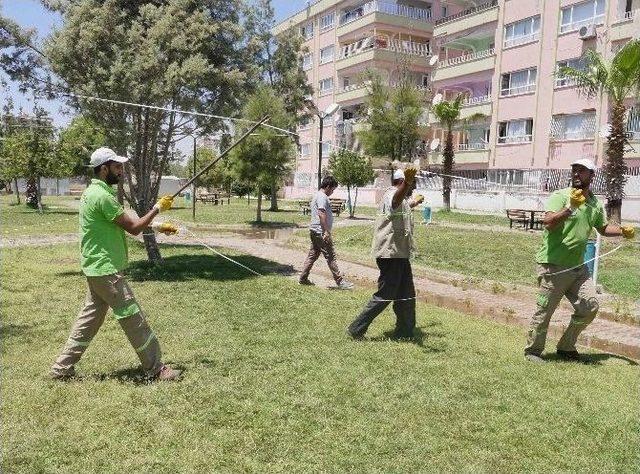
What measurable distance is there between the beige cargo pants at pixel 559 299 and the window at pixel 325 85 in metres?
43.3

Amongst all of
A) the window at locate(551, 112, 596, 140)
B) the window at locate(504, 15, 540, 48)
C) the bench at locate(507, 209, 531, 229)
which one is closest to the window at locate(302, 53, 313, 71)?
the window at locate(504, 15, 540, 48)

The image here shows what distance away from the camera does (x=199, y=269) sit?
36.9 ft

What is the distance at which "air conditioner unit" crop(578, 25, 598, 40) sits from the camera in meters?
27.4

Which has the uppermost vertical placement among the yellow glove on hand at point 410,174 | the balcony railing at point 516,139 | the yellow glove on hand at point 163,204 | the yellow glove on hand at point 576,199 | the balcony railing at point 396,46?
the balcony railing at point 396,46

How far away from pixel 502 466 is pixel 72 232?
17730 mm

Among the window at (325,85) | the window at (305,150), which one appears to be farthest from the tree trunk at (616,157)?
the window at (305,150)

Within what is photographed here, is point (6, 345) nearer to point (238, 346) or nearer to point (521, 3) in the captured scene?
point (238, 346)

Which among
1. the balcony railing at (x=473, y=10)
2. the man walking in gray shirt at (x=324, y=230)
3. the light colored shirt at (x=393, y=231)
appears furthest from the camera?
the balcony railing at (x=473, y=10)

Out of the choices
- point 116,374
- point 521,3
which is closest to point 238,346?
point 116,374

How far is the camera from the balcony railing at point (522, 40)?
31.1 meters

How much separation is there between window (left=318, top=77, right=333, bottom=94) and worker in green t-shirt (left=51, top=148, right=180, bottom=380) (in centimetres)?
4403

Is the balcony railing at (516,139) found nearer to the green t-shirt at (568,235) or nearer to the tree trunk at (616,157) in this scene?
the tree trunk at (616,157)

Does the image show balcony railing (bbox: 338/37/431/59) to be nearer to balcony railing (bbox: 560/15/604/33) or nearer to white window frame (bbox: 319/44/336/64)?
white window frame (bbox: 319/44/336/64)

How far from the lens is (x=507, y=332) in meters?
6.98
